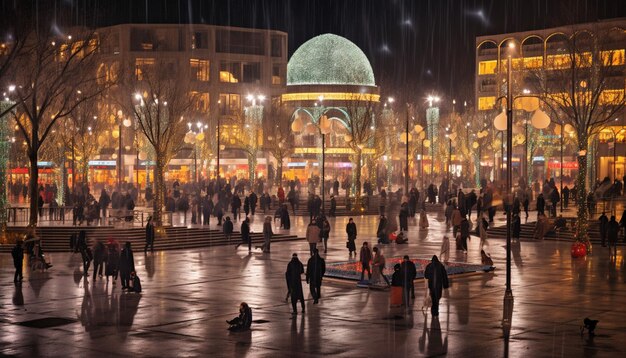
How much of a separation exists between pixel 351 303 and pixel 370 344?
517cm

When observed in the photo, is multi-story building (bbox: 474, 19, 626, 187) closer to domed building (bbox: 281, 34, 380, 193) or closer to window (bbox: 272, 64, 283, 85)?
domed building (bbox: 281, 34, 380, 193)

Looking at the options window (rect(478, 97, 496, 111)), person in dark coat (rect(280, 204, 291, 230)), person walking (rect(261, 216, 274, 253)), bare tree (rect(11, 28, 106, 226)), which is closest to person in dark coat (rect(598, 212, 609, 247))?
person walking (rect(261, 216, 274, 253))

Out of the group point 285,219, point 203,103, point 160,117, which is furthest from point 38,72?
point 203,103

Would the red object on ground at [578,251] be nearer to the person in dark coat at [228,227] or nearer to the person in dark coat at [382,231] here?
the person in dark coat at [382,231]

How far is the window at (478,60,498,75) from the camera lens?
11256 centimetres

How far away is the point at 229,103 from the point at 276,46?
29.6 ft

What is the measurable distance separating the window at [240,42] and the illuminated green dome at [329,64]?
44.7ft

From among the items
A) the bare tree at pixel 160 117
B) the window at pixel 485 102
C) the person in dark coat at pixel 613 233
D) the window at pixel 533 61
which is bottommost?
the person in dark coat at pixel 613 233

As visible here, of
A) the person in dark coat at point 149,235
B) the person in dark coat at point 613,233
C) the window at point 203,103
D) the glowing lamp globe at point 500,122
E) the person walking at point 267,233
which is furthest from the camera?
the window at point 203,103

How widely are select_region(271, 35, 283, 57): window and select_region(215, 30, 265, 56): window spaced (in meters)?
1.95

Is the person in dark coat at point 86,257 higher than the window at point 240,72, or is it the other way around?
the window at point 240,72

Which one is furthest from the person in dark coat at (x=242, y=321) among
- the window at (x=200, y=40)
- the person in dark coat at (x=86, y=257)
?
the window at (x=200, y=40)

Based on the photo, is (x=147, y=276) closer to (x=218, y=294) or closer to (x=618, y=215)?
(x=218, y=294)

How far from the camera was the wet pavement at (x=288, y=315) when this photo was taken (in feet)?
56.5
